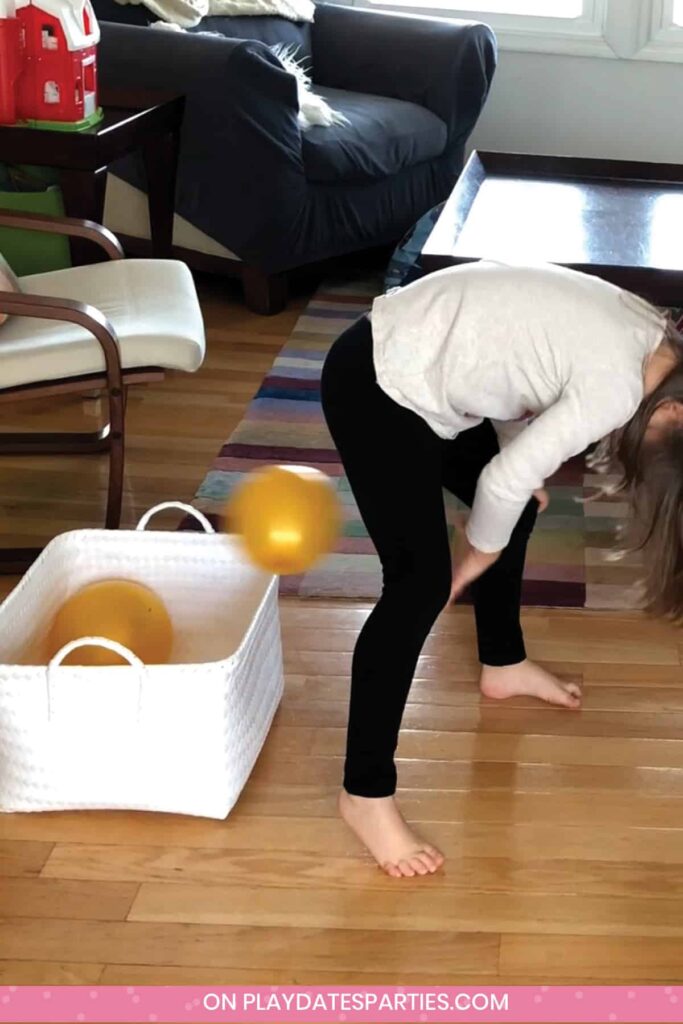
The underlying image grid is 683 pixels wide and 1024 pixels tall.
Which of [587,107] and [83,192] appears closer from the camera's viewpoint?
[83,192]

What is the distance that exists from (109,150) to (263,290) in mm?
897

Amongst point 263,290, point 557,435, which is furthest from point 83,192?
point 557,435

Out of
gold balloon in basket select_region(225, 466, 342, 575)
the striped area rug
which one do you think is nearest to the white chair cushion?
the striped area rug

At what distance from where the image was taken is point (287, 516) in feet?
5.50

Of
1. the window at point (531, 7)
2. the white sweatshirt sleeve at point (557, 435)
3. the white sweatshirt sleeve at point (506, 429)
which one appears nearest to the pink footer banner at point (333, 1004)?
the white sweatshirt sleeve at point (557, 435)

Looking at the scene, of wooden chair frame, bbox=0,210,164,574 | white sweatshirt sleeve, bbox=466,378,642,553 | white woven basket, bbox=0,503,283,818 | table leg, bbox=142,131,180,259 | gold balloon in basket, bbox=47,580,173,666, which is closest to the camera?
white sweatshirt sleeve, bbox=466,378,642,553

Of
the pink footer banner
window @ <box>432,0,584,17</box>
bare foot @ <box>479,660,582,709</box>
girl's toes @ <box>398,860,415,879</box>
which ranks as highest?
window @ <box>432,0,584,17</box>

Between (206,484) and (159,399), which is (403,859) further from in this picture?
(159,399)

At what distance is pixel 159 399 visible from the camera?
3.14 meters

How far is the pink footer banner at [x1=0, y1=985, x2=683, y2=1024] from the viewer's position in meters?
1.46

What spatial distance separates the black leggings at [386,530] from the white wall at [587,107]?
332 centimetres

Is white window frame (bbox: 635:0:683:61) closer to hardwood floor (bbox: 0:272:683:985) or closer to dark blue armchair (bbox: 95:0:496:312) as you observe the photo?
dark blue armchair (bbox: 95:0:496:312)

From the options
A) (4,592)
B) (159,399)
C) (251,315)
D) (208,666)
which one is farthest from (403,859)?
(251,315)

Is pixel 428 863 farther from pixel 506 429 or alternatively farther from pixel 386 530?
pixel 506 429
